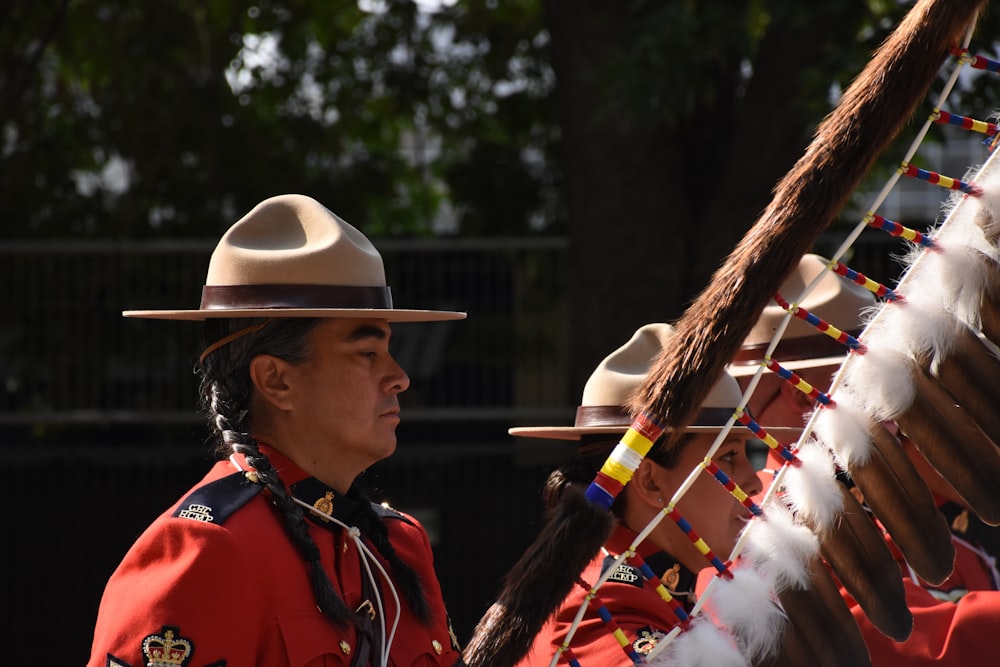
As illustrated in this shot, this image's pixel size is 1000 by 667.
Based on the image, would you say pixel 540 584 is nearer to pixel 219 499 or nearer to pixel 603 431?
pixel 219 499

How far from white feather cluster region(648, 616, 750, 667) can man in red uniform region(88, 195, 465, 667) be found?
0.62 m

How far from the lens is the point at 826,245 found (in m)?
6.86

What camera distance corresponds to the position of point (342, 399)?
2.31m

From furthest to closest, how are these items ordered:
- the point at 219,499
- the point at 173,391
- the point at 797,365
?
the point at 173,391, the point at 797,365, the point at 219,499

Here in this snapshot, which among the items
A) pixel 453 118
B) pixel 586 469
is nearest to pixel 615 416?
pixel 586 469

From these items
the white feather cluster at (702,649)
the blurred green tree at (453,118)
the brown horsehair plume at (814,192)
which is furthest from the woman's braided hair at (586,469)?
the blurred green tree at (453,118)

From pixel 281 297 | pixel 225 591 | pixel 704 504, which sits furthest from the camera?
pixel 704 504

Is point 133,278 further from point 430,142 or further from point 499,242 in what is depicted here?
point 430,142

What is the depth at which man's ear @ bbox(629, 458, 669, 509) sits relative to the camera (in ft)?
8.91

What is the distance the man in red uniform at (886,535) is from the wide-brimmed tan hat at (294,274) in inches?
32.6

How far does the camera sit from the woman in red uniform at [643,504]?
2.42 meters

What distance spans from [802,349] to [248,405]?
4.99 ft

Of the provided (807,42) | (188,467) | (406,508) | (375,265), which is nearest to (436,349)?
(406,508)

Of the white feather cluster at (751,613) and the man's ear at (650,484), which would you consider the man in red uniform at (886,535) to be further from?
the white feather cluster at (751,613)
